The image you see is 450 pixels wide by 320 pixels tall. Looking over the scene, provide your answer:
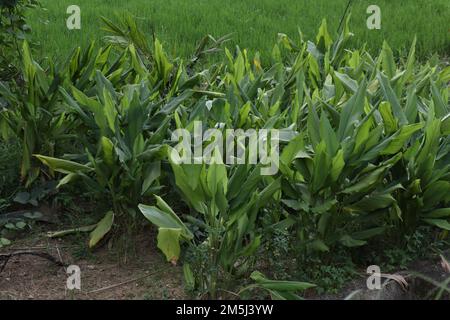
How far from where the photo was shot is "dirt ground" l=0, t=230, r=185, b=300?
10.5ft

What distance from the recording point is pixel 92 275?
3.33 metres

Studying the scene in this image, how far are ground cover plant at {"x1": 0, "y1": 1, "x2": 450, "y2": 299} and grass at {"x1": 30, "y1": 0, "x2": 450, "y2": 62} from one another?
207 cm

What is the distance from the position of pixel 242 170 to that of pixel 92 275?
80 cm

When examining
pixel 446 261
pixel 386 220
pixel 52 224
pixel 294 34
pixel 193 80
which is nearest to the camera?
pixel 446 261

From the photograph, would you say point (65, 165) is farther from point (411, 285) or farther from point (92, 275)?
point (411, 285)

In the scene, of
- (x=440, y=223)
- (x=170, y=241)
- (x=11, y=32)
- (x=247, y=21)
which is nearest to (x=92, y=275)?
(x=170, y=241)

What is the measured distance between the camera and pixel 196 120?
3469mm

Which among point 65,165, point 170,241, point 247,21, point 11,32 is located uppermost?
point 11,32

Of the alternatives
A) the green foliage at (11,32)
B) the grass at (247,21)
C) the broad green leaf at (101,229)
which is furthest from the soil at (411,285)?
the grass at (247,21)

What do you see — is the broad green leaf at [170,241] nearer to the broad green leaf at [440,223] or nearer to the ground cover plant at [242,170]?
the ground cover plant at [242,170]
